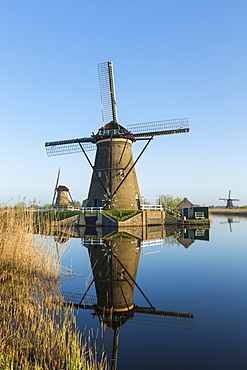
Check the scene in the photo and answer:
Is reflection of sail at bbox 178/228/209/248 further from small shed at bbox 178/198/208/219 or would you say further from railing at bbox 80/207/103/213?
small shed at bbox 178/198/208/219

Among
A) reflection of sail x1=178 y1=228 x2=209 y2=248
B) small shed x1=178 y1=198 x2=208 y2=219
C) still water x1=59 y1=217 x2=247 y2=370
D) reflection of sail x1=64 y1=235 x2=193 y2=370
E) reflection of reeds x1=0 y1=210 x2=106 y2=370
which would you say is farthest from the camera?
small shed x1=178 y1=198 x2=208 y2=219

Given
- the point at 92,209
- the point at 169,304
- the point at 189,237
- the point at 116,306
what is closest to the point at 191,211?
the point at 92,209

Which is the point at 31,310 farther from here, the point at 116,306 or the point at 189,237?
the point at 189,237

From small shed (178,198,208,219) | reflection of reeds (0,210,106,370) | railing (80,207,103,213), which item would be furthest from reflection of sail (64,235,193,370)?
small shed (178,198,208,219)

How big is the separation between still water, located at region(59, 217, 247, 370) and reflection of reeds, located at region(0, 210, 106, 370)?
0.61 m

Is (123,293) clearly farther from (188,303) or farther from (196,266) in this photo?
(196,266)

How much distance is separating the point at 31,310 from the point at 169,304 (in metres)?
3.25

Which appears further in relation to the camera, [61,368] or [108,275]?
[108,275]

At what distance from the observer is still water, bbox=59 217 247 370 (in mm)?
4354

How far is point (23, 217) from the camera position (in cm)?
954

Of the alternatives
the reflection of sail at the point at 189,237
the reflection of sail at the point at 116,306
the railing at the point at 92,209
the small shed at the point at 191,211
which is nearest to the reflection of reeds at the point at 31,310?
the reflection of sail at the point at 116,306

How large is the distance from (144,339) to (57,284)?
12.7ft

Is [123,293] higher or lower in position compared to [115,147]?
lower

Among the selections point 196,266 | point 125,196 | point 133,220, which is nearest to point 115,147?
point 125,196
